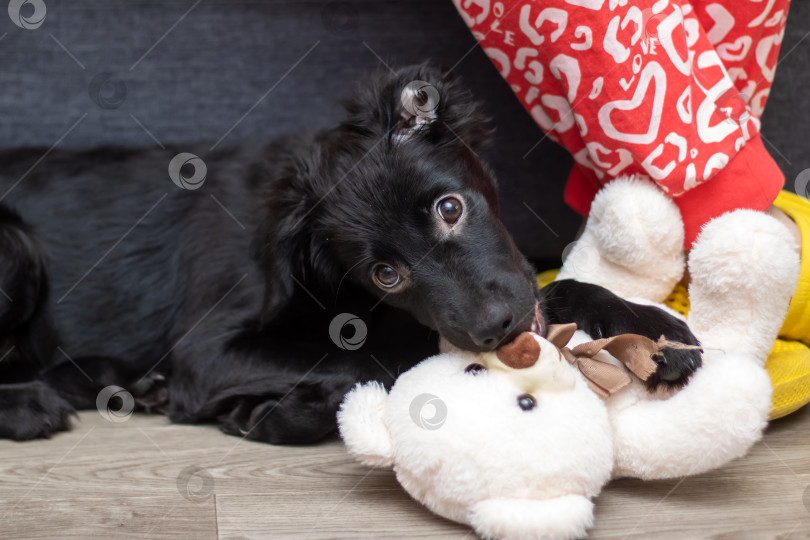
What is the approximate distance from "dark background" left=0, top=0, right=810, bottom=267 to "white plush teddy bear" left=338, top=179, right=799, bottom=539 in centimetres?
134

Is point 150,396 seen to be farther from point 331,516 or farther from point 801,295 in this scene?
point 801,295

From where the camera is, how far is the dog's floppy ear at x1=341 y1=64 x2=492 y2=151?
1.88 metres

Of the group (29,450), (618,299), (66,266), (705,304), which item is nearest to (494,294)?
(618,299)

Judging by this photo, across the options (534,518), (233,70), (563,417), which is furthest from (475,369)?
(233,70)

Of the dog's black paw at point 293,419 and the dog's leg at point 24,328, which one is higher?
the dog's leg at point 24,328

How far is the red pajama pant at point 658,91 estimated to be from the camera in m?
1.70

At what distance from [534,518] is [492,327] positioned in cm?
38

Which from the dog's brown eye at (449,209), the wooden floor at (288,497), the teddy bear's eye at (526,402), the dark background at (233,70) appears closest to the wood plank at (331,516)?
the wooden floor at (288,497)

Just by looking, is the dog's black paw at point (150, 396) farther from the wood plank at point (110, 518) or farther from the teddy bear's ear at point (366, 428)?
the teddy bear's ear at point (366, 428)

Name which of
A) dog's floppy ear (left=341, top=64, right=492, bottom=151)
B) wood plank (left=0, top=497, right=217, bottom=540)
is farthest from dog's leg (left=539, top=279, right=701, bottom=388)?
wood plank (left=0, top=497, right=217, bottom=540)

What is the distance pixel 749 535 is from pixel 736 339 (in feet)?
1.43

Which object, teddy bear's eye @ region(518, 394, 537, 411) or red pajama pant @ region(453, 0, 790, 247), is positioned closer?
teddy bear's eye @ region(518, 394, 537, 411)

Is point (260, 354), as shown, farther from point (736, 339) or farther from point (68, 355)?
point (736, 339)

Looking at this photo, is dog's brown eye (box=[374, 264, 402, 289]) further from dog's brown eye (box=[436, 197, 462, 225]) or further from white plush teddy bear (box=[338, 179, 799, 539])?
white plush teddy bear (box=[338, 179, 799, 539])
